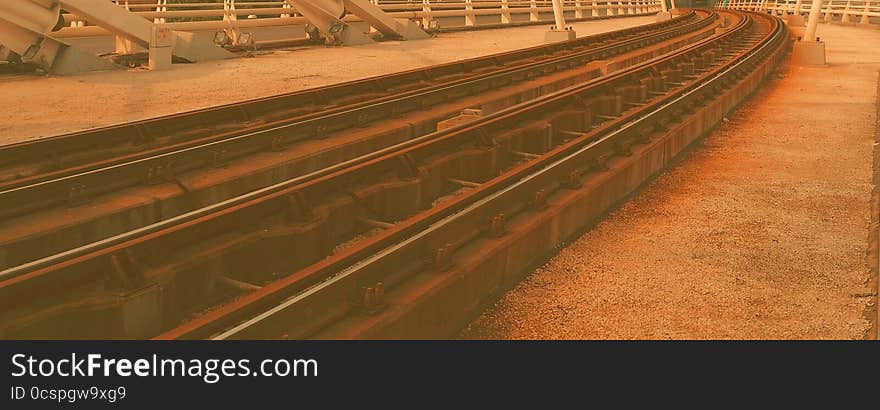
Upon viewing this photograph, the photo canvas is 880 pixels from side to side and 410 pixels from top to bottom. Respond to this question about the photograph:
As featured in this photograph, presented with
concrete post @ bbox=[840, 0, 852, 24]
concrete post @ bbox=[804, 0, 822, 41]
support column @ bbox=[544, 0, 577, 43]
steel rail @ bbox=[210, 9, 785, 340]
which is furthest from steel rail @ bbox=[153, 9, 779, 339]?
concrete post @ bbox=[840, 0, 852, 24]

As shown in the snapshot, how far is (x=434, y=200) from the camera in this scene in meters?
7.58

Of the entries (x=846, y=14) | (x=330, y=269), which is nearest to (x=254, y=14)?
(x=330, y=269)

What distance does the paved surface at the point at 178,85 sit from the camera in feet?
38.0

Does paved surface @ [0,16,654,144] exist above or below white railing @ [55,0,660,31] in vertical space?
below

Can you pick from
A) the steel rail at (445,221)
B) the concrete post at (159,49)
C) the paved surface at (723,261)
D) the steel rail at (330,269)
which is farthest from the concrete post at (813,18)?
the steel rail at (330,269)

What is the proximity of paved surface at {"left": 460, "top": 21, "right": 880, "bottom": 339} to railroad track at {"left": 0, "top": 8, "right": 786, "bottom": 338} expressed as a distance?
338mm

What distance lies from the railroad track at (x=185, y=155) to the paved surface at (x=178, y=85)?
71.4 inches

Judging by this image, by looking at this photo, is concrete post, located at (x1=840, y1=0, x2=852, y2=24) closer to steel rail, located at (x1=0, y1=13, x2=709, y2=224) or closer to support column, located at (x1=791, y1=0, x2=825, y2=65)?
support column, located at (x1=791, y1=0, x2=825, y2=65)

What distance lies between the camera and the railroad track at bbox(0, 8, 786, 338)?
4.27 m

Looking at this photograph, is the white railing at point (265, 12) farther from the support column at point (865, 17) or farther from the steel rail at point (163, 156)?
the support column at point (865, 17)

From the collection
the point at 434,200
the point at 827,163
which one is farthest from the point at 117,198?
the point at 827,163
